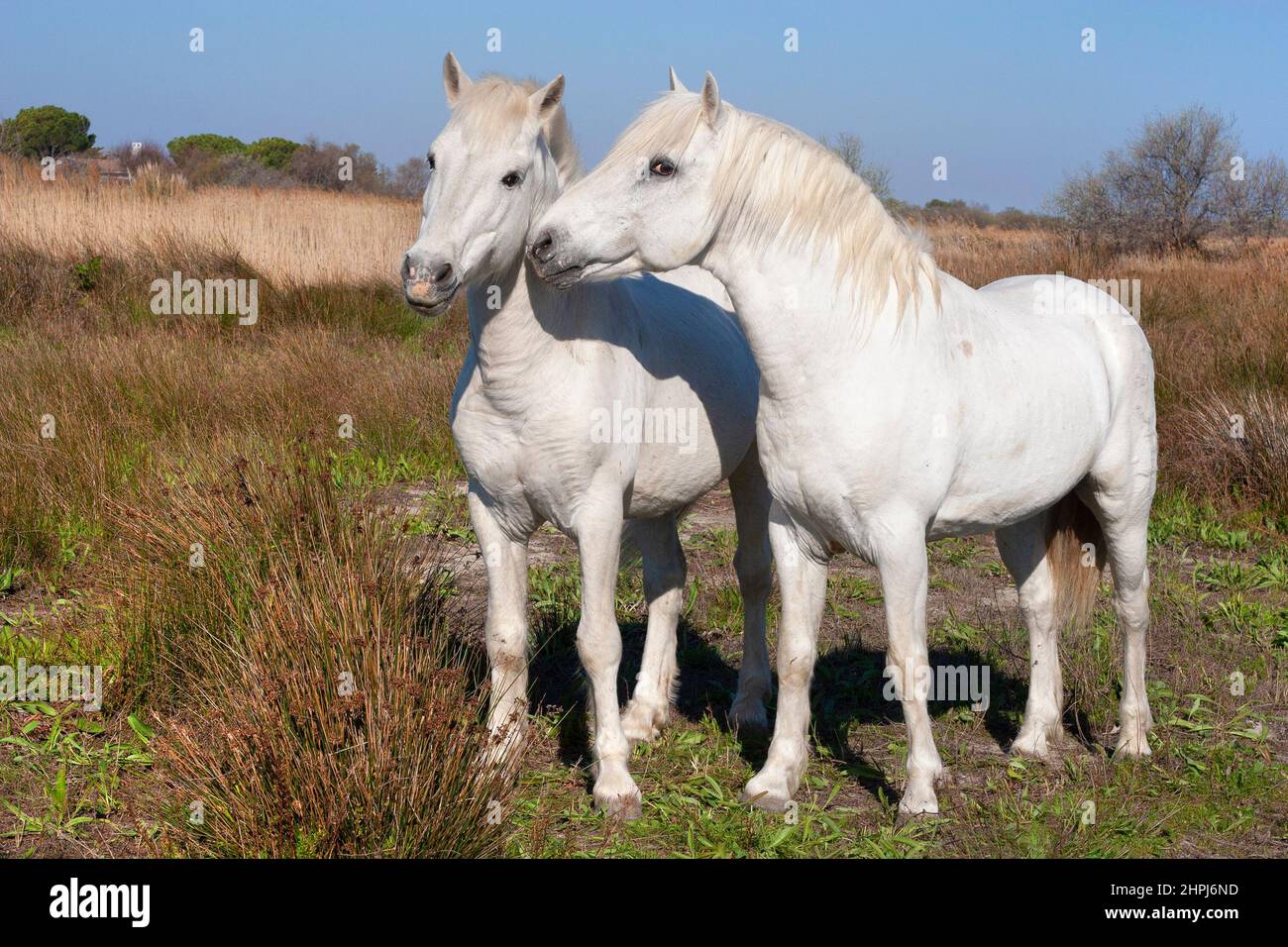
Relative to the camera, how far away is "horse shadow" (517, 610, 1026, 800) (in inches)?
174

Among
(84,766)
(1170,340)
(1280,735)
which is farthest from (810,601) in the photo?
(1170,340)

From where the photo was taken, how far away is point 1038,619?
453 cm

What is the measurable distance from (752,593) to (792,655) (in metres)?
1.04

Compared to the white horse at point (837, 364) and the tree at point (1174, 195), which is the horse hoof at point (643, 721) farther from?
the tree at point (1174, 195)

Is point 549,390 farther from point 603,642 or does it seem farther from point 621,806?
point 621,806

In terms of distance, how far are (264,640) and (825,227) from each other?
7.05 ft

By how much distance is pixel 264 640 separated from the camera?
3.54 m

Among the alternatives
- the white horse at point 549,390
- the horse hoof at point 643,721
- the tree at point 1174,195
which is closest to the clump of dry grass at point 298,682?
the white horse at point 549,390

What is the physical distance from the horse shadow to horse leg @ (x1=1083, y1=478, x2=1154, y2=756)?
488 millimetres

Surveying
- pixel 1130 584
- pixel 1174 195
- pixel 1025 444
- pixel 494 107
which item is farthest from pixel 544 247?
pixel 1174 195

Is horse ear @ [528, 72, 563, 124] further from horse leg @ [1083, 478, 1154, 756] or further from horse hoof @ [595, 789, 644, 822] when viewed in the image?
horse leg @ [1083, 478, 1154, 756]

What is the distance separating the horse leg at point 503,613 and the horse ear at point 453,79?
1.27m
